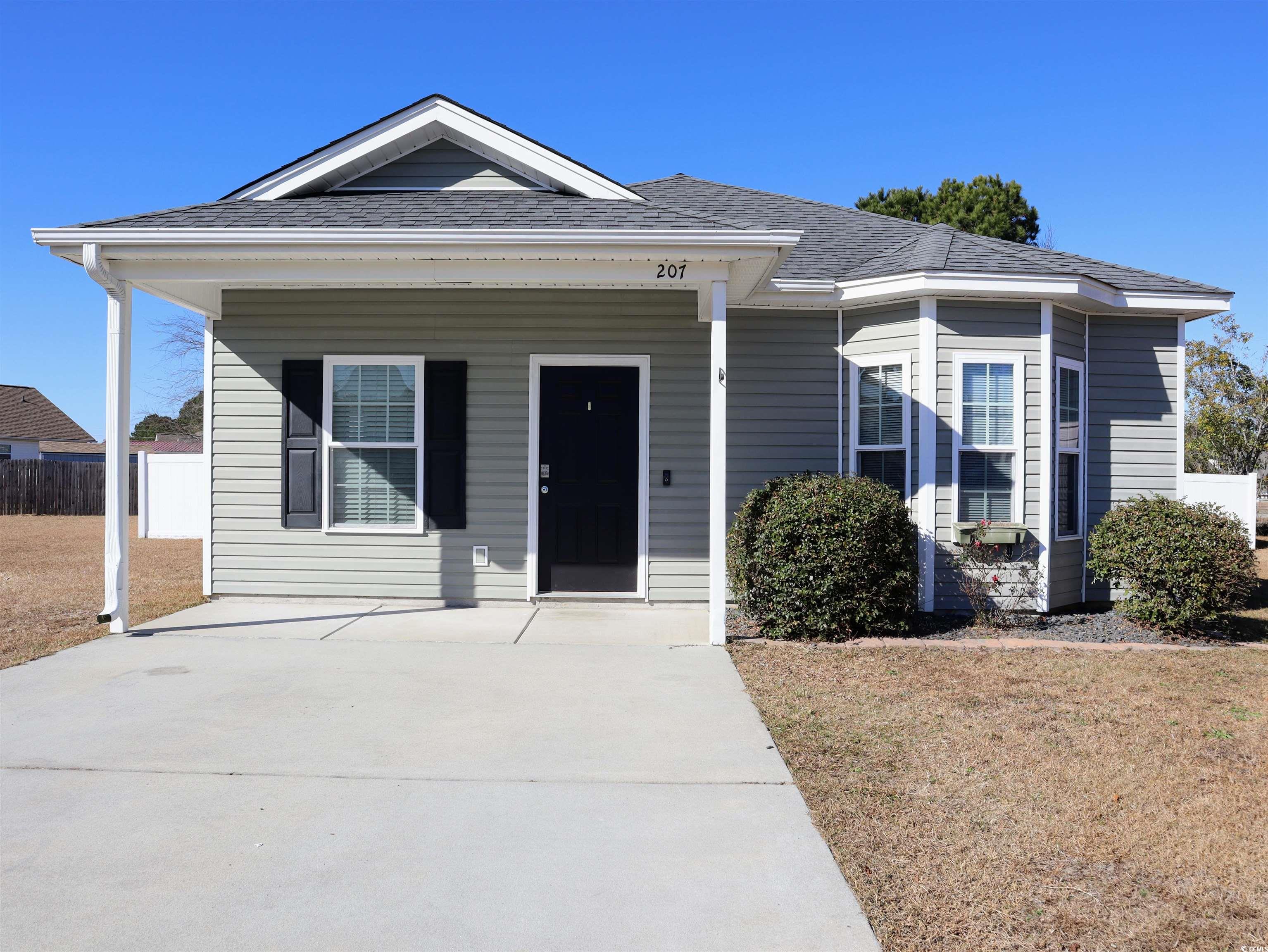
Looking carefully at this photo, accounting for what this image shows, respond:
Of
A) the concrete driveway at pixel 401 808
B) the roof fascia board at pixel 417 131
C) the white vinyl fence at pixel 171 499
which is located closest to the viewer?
the concrete driveway at pixel 401 808

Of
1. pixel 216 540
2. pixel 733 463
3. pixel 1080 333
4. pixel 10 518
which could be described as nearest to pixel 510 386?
pixel 733 463

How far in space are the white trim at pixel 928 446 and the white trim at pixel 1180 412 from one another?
8.82ft

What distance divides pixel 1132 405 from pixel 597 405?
5.20 metres

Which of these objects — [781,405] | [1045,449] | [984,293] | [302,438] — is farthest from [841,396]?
[302,438]

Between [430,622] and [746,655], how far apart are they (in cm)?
275

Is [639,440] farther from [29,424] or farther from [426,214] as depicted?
[29,424]

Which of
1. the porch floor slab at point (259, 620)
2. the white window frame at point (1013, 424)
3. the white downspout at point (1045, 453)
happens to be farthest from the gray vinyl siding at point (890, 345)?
the porch floor slab at point (259, 620)

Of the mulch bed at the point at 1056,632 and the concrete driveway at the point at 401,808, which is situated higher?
the mulch bed at the point at 1056,632

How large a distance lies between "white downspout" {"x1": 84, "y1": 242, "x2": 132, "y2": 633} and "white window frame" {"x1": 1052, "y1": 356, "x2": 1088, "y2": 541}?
7.68 meters

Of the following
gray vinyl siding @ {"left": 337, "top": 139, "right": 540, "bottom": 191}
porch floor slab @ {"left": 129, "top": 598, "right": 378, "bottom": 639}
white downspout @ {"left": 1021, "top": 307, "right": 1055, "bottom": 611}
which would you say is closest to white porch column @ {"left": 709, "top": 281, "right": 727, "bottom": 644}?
gray vinyl siding @ {"left": 337, "top": 139, "right": 540, "bottom": 191}

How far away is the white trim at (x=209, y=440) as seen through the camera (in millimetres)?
7812

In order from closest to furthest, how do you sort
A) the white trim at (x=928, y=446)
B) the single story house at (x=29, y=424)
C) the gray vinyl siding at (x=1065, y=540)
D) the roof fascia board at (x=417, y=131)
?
the white trim at (x=928, y=446) → the roof fascia board at (x=417, y=131) → the gray vinyl siding at (x=1065, y=540) → the single story house at (x=29, y=424)

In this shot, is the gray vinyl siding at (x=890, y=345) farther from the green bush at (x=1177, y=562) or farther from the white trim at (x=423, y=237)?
the white trim at (x=423, y=237)

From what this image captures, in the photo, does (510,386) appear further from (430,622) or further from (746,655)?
(746,655)
